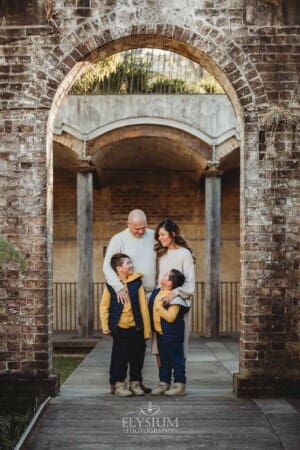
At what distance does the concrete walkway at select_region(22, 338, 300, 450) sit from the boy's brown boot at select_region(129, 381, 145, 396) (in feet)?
0.39

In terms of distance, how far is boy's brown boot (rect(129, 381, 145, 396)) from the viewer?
6.62 meters

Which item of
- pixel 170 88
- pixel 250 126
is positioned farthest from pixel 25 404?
pixel 170 88

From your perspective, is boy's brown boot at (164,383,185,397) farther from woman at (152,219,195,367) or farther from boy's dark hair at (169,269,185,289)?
boy's dark hair at (169,269,185,289)

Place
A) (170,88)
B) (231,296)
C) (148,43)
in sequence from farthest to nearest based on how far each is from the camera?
(231,296) < (170,88) < (148,43)

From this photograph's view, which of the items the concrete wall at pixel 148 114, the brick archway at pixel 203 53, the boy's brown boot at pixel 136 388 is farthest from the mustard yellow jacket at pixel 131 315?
the concrete wall at pixel 148 114

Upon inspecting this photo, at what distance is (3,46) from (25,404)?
359cm

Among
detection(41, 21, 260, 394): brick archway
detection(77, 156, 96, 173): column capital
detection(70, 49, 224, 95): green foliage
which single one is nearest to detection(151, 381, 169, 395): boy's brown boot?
detection(41, 21, 260, 394): brick archway

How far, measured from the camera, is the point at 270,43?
6.76 metres

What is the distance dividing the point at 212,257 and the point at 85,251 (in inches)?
107

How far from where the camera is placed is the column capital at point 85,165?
1398 cm

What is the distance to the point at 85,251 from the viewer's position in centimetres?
1433

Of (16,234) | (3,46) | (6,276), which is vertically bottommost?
(6,276)

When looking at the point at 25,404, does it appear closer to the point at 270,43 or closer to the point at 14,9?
the point at 14,9

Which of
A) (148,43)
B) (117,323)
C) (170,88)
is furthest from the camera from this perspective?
(170,88)
